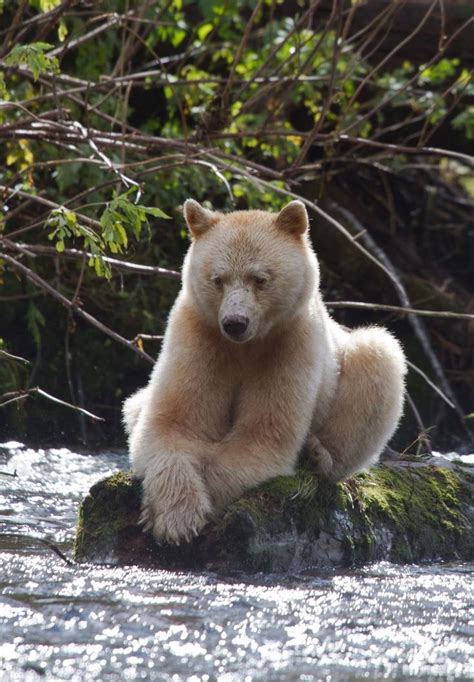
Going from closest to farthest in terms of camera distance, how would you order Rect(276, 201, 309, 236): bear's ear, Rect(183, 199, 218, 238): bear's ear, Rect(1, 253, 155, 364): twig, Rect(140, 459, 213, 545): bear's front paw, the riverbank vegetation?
1. Rect(140, 459, 213, 545): bear's front paw
2. Rect(276, 201, 309, 236): bear's ear
3. Rect(183, 199, 218, 238): bear's ear
4. Rect(1, 253, 155, 364): twig
5. the riverbank vegetation

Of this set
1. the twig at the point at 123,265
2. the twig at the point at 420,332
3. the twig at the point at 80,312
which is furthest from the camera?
the twig at the point at 420,332

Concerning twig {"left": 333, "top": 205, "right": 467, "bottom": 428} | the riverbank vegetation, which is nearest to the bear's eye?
the riverbank vegetation

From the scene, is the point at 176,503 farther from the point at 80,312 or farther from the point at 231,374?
the point at 80,312

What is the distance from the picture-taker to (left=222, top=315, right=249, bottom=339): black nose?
5.37 m

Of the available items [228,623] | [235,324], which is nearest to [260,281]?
[235,324]

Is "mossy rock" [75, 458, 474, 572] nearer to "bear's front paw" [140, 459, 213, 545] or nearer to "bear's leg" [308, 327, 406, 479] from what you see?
"bear's front paw" [140, 459, 213, 545]

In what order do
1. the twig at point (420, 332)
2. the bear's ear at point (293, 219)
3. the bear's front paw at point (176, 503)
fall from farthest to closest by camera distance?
the twig at point (420, 332) < the bear's ear at point (293, 219) < the bear's front paw at point (176, 503)

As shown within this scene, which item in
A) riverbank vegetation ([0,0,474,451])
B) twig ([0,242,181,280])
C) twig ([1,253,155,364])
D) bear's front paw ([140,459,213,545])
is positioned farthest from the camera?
riverbank vegetation ([0,0,474,451])

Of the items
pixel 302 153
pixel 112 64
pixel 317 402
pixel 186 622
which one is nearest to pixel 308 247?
pixel 317 402

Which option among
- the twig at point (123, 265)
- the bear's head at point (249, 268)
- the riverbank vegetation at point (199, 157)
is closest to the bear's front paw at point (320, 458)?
the bear's head at point (249, 268)

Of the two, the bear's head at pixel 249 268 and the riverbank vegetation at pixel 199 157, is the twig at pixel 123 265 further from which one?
the bear's head at pixel 249 268

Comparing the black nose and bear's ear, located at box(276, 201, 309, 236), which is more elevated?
bear's ear, located at box(276, 201, 309, 236)

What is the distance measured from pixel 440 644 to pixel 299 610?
0.64 meters

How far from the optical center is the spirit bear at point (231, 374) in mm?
5461
